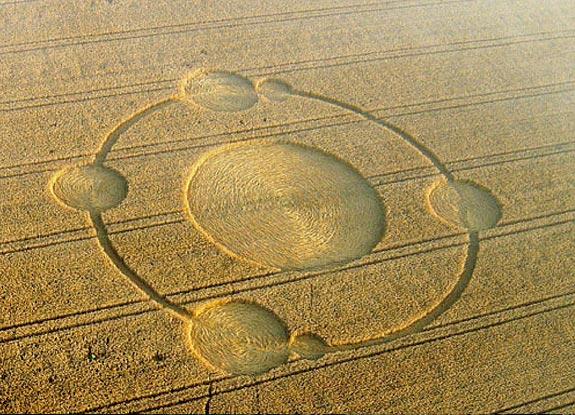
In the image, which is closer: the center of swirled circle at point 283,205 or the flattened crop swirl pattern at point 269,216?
the flattened crop swirl pattern at point 269,216

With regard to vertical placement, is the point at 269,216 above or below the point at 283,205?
below

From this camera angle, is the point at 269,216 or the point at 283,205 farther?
the point at 283,205

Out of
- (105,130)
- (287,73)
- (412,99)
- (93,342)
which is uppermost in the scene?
(287,73)

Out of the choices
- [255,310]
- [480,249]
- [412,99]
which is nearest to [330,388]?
[255,310]

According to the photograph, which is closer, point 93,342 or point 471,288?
point 93,342

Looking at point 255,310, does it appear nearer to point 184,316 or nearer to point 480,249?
point 184,316

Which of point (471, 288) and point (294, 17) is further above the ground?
point (294, 17)

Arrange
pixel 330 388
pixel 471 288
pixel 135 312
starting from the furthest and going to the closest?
pixel 471 288
pixel 135 312
pixel 330 388

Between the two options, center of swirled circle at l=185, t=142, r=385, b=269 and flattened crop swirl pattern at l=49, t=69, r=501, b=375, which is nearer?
flattened crop swirl pattern at l=49, t=69, r=501, b=375
